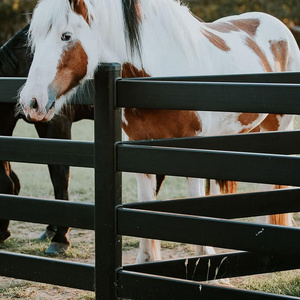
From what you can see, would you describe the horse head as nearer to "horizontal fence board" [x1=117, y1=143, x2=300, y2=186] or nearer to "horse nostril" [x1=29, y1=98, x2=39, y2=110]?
"horse nostril" [x1=29, y1=98, x2=39, y2=110]

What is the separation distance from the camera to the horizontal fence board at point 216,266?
293 centimetres

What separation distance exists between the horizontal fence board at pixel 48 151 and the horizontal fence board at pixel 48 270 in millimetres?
473

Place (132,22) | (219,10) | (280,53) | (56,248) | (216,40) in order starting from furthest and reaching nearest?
(219,10) < (280,53) < (56,248) < (216,40) < (132,22)

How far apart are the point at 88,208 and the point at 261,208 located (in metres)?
0.82

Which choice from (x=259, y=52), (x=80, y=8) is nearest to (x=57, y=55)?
(x=80, y=8)

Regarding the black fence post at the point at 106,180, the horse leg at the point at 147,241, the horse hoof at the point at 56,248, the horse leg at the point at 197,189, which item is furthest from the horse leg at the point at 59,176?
the black fence post at the point at 106,180

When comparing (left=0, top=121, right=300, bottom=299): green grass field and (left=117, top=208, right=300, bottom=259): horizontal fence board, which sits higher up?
(left=117, top=208, right=300, bottom=259): horizontal fence board

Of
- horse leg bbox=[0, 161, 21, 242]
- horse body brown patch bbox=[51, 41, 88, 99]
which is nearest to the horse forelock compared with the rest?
horse body brown patch bbox=[51, 41, 88, 99]

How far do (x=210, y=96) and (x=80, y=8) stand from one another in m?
1.43

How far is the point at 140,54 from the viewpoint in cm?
391

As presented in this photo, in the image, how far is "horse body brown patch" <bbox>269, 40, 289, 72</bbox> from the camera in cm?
531

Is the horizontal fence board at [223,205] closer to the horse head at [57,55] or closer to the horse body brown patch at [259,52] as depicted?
the horse head at [57,55]

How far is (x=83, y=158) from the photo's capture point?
2783 millimetres

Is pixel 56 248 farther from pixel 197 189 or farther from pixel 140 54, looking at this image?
pixel 140 54
